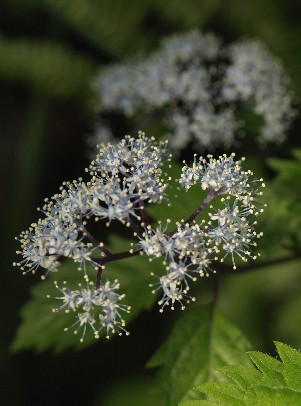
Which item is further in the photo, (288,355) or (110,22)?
(110,22)

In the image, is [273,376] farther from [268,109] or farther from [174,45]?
[174,45]

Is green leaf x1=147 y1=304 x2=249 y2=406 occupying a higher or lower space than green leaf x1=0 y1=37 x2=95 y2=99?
lower

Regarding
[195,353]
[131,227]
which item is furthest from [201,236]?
[195,353]

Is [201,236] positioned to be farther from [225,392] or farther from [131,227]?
[225,392]

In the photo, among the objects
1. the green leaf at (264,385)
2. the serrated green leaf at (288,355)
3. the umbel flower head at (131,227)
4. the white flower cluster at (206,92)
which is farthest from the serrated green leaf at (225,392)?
the white flower cluster at (206,92)

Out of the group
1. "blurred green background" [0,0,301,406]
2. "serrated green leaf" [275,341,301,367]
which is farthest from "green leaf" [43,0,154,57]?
"serrated green leaf" [275,341,301,367]

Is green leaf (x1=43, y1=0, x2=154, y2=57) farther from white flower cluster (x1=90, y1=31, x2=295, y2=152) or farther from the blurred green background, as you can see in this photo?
white flower cluster (x1=90, y1=31, x2=295, y2=152)

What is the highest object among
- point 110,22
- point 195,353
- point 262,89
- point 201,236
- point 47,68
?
point 110,22
